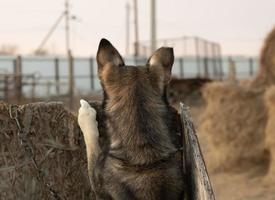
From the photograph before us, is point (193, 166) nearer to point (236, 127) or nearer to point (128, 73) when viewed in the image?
point (128, 73)

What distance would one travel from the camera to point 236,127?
14461mm

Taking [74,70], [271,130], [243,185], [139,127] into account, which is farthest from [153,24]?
[139,127]

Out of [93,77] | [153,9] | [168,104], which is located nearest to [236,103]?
[168,104]

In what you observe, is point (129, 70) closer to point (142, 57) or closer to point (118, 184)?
point (118, 184)

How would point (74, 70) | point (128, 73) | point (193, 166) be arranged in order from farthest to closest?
point (74, 70), point (128, 73), point (193, 166)

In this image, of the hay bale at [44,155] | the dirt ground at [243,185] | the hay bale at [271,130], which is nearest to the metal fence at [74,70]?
the dirt ground at [243,185]

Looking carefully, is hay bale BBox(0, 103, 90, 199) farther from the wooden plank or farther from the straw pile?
the straw pile

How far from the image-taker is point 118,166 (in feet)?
12.1

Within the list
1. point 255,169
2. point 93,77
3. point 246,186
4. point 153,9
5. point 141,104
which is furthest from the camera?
point 93,77

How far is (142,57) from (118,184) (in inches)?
1833

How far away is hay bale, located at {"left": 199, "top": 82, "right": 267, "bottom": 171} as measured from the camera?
14.4 metres

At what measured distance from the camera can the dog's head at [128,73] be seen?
3.74 meters

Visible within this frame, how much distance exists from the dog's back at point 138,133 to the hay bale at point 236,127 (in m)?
10.7

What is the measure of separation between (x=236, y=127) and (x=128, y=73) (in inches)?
431
